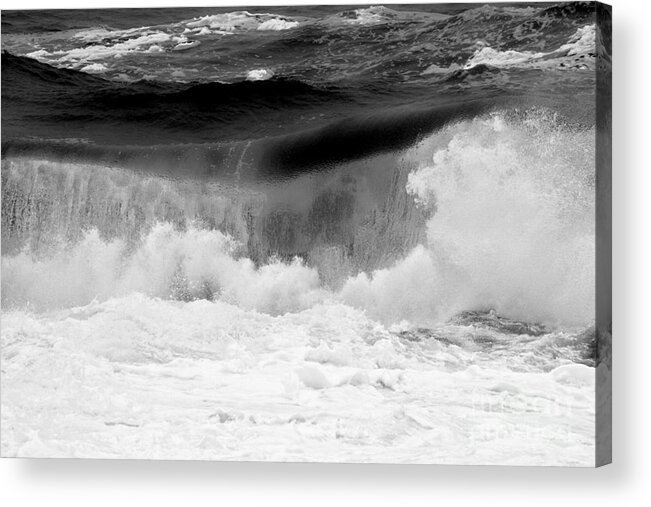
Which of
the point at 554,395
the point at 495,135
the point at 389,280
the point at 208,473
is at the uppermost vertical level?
the point at 495,135

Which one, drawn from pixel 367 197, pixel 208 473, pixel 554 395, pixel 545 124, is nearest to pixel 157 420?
pixel 208 473

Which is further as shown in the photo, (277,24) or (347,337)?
(277,24)

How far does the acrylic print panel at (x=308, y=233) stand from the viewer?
23.6 feet

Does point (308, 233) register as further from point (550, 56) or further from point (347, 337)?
point (550, 56)

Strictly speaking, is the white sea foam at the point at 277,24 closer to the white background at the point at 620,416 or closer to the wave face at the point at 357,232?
the wave face at the point at 357,232

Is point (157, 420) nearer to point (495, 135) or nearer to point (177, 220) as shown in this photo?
point (177, 220)

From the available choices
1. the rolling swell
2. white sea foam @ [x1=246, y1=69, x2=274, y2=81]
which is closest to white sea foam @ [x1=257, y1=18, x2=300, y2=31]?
white sea foam @ [x1=246, y1=69, x2=274, y2=81]

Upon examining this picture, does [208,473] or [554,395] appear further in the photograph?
[208,473]

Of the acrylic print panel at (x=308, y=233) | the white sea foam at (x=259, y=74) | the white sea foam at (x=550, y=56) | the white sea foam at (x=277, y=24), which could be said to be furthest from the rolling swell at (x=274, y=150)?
the white sea foam at (x=277, y=24)

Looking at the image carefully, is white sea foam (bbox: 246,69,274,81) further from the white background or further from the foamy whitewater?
the white background

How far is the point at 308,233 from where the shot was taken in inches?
296

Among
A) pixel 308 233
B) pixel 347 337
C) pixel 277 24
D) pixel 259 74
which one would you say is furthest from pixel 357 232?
pixel 277 24

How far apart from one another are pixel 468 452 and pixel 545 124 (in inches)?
70.5

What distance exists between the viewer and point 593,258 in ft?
23.2
